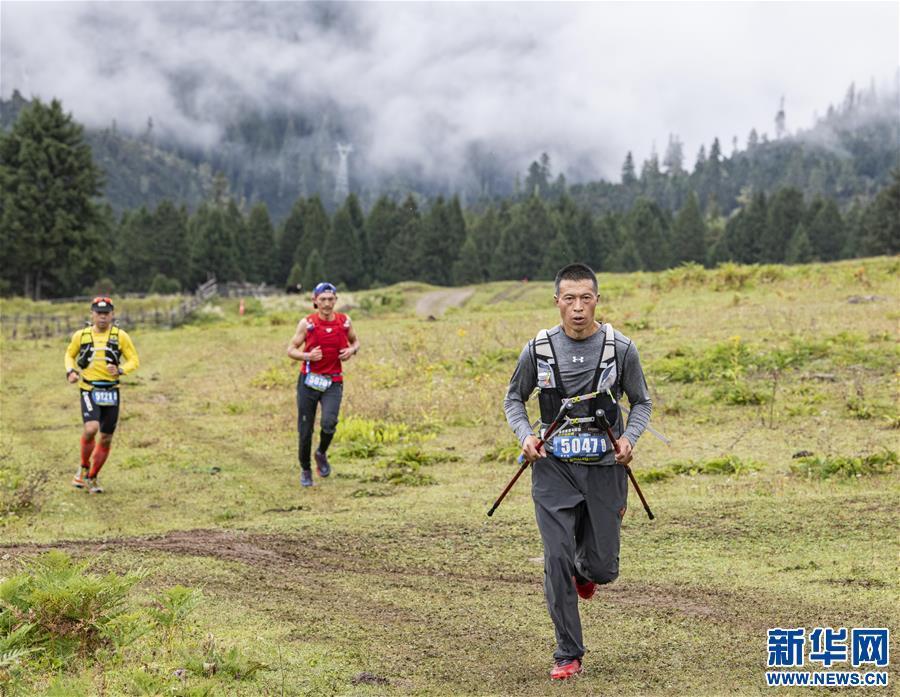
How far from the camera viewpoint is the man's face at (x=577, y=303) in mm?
6012

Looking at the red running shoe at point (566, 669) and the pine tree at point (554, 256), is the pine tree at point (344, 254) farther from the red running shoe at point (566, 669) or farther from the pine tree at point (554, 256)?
the red running shoe at point (566, 669)

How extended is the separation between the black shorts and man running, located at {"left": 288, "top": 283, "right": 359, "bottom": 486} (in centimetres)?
256

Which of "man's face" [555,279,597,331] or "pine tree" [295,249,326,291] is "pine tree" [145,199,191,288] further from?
"man's face" [555,279,597,331]

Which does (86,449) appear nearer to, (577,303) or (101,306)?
(101,306)

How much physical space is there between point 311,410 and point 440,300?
50.0 meters

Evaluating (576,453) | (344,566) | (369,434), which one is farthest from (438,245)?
(576,453)

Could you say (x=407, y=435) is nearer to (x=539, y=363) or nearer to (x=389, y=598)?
(x=389, y=598)

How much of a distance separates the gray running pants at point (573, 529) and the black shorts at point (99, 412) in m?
8.58

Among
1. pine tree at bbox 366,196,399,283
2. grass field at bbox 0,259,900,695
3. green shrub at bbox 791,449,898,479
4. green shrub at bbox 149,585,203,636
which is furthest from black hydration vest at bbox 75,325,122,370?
pine tree at bbox 366,196,399,283

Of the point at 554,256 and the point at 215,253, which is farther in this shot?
the point at 554,256

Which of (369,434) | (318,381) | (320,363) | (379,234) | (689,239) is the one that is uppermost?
(379,234)

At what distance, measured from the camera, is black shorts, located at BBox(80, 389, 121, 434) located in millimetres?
12891

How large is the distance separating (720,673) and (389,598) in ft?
9.56

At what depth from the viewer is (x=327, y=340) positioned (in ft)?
43.8
